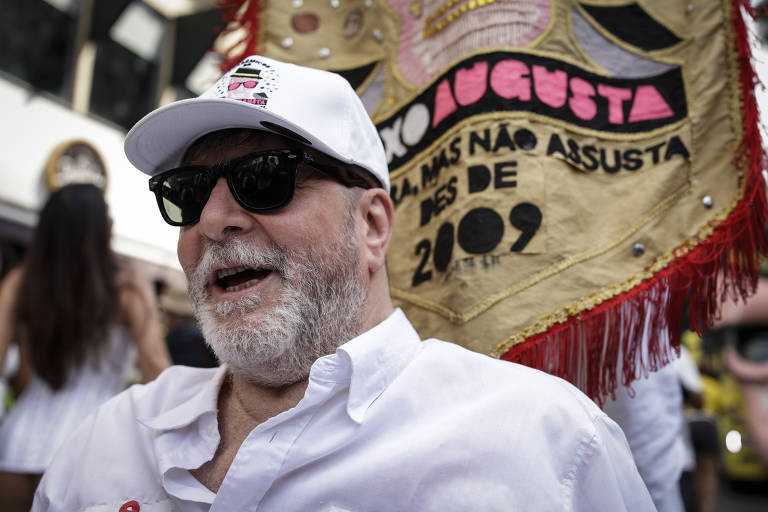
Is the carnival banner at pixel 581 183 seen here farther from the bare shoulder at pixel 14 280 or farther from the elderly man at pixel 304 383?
the bare shoulder at pixel 14 280

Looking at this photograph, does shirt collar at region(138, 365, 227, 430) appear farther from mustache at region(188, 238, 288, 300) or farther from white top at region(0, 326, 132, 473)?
white top at region(0, 326, 132, 473)

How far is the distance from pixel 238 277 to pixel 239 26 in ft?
3.77

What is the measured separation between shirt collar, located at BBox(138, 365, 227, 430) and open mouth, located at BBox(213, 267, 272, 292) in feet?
0.83

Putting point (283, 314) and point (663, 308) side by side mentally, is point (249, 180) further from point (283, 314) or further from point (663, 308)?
point (663, 308)

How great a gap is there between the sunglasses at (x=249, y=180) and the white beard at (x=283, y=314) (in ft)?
0.32

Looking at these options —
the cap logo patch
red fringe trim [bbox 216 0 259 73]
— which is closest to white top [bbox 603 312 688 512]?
the cap logo patch

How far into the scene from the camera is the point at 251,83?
1374 millimetres

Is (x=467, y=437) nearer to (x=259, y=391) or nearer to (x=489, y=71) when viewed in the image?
(x=259, y=391)

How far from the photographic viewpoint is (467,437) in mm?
1109

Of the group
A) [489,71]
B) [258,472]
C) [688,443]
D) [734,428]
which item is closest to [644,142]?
[489,71]

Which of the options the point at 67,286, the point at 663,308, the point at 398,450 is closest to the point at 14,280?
the point at 67,286

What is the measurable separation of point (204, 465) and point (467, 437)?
57 cm

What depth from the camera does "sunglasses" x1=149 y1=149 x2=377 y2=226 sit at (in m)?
1.31

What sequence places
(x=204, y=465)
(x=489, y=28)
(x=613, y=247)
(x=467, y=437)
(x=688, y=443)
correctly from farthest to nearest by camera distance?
(x=688, y=443), (x=489, y=28), (x=613, y=247), (x=204, y=465), (x=467, y=437)
